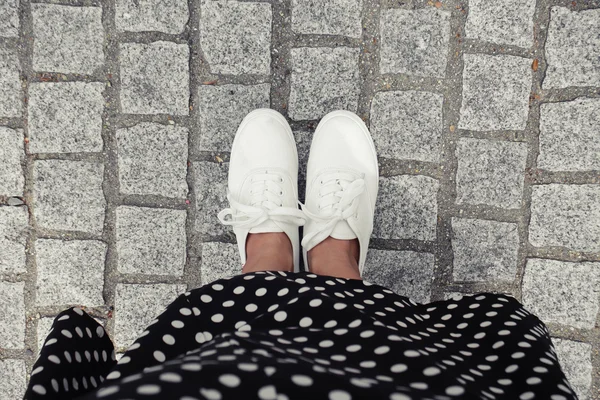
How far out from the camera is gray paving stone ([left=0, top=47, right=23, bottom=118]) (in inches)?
49.9

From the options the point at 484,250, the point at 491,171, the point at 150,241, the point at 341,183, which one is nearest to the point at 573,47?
the point at 491,171

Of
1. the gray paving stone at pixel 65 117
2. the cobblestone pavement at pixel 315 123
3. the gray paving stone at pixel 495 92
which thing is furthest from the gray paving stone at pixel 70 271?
the gray paving stone at pixel 495 92

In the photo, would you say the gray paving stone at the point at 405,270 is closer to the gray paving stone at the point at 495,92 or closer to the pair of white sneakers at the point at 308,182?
the pair of white sneakers at the point at 308,182

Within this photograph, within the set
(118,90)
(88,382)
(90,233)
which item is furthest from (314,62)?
(88,382)

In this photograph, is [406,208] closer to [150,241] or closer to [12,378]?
[150,241]

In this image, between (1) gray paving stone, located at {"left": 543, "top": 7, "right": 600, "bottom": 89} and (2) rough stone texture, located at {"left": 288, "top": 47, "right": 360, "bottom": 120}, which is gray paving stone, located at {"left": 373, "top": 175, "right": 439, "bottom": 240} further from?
(1) gray paving stone, located at {"left": 543, "top": 7, "right": 600, "bottom": 89}

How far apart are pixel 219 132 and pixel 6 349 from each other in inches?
37.7

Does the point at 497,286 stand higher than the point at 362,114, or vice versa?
the point at 362,114

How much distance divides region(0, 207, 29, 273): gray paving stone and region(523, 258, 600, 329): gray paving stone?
1509 mm

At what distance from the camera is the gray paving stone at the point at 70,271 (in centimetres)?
133

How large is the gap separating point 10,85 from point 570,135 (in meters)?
1.62

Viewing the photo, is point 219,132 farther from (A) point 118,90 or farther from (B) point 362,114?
(B) point 362,114

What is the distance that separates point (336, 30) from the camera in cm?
125

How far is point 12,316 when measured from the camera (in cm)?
136
